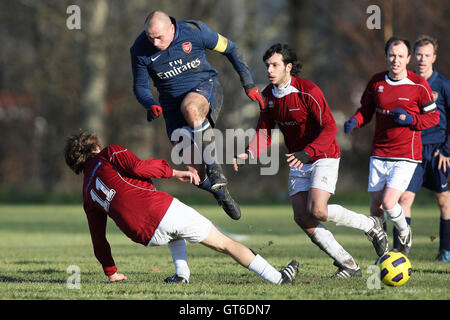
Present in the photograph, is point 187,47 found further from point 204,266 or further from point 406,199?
point 406,199

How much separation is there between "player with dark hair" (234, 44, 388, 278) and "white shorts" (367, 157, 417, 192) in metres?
0.63

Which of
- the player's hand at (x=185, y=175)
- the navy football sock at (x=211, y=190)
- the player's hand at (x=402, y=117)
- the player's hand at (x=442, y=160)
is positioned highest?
the player's hand at (x=402, y=117)

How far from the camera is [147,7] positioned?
29.9m

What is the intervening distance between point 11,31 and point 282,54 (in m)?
27.4

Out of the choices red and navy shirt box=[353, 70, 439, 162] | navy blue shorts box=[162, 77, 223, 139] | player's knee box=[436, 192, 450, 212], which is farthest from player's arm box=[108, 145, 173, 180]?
player's knee box=[436, 192, 450, 212]

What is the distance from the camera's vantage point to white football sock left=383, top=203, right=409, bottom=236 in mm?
7873

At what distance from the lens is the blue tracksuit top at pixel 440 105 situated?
8961 millimetres

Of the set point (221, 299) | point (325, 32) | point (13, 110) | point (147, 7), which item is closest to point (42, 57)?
point (13, 110)

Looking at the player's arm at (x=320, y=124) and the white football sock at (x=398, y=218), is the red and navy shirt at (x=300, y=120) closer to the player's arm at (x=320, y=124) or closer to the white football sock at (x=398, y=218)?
the player's arm at (x=320, y=124)

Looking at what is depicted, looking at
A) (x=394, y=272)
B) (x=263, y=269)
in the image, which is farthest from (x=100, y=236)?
(x=394, y=272)

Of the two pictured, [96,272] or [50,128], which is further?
[50,128]

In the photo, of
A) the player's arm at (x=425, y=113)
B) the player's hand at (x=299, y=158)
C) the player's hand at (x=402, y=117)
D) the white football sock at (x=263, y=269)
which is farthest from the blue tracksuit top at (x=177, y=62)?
the white football sock at (x=263, y=269)

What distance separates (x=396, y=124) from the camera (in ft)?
26.3
